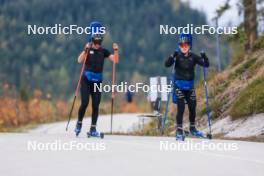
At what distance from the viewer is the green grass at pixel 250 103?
1465 centimetres

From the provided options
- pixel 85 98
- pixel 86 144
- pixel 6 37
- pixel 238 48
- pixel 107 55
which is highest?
pixel 6 37

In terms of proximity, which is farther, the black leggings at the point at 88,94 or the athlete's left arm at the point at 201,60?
the black leggings at the point at 88,94

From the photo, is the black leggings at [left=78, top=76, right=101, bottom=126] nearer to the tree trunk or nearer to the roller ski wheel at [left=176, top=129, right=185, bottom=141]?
the roller ski wheel at [left=176, top=129, right=185, bottom=141]

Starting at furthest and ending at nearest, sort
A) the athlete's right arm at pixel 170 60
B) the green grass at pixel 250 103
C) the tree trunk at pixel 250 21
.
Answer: the tree trunk at pixel 250 21 → the green grass at pixel 250 103 → the athlete's right arm at pixel 170 60

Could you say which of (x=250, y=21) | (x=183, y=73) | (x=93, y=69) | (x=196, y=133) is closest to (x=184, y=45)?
(x=183, y=73)

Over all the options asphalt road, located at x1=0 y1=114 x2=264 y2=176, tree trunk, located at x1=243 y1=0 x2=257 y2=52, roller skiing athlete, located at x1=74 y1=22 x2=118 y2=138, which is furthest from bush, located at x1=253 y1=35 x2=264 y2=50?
asphalt road, located at x1=0 y1=114 x2=264 y2=176

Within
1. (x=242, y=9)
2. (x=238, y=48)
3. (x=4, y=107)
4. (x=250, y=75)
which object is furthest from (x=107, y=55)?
(x=4, y=107)

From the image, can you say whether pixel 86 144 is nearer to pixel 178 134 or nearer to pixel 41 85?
pixel 178 134

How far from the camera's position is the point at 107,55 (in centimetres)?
1341

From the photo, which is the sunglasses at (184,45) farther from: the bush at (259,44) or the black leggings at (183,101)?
the bush at (259,44)

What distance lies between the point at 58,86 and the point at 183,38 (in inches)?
6372

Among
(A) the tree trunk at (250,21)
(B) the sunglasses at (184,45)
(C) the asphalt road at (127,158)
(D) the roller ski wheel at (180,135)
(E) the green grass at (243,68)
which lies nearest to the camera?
(C) the asphalt road at (127,158)

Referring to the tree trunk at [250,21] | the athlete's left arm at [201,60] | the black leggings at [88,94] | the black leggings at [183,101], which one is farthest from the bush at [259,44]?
the black leggings at [88,94]

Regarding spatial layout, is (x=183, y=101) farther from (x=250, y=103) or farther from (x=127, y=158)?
(x=127, y=158)
